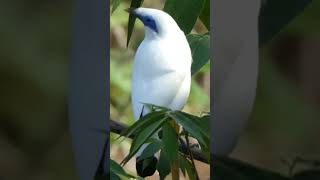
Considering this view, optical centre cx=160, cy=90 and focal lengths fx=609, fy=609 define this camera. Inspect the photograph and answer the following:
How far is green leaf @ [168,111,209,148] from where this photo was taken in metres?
0.69

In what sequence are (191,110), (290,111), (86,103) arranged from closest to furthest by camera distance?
(290,111)
(86,103)
(191,110)

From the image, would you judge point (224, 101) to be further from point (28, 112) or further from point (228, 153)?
point (28, 112)

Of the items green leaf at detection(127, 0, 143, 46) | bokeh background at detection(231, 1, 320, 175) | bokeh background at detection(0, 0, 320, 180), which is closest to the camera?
bokeh background at detection(231, 1, 320, 175)

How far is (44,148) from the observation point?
2.25 feet

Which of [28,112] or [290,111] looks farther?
[28,112]

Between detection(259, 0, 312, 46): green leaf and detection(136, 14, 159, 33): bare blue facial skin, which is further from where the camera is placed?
detection(136, 14, 159, 33): bare blue facial skin

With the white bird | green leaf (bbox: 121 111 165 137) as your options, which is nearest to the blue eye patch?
the white bird

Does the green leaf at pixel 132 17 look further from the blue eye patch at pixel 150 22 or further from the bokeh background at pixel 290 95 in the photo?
the bokeh background at pixel 290 95

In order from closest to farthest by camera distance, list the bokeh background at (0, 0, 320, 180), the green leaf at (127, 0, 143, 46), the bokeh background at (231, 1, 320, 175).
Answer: the bokeh background at (231, 1, 320, 175) → the bokeh background at (0, 0, 320, 180) → the green leaf at (127, 0, 143, 46)

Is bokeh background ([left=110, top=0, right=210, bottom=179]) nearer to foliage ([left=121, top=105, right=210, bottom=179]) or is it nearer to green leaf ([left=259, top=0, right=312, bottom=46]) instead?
foliage ([left=121, top=105, right=210, bottom=179])

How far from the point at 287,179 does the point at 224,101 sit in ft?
0.31

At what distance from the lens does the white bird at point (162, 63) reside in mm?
736

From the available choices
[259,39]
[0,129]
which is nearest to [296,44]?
[259,39]

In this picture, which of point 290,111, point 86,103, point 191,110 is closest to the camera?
point 290,111
